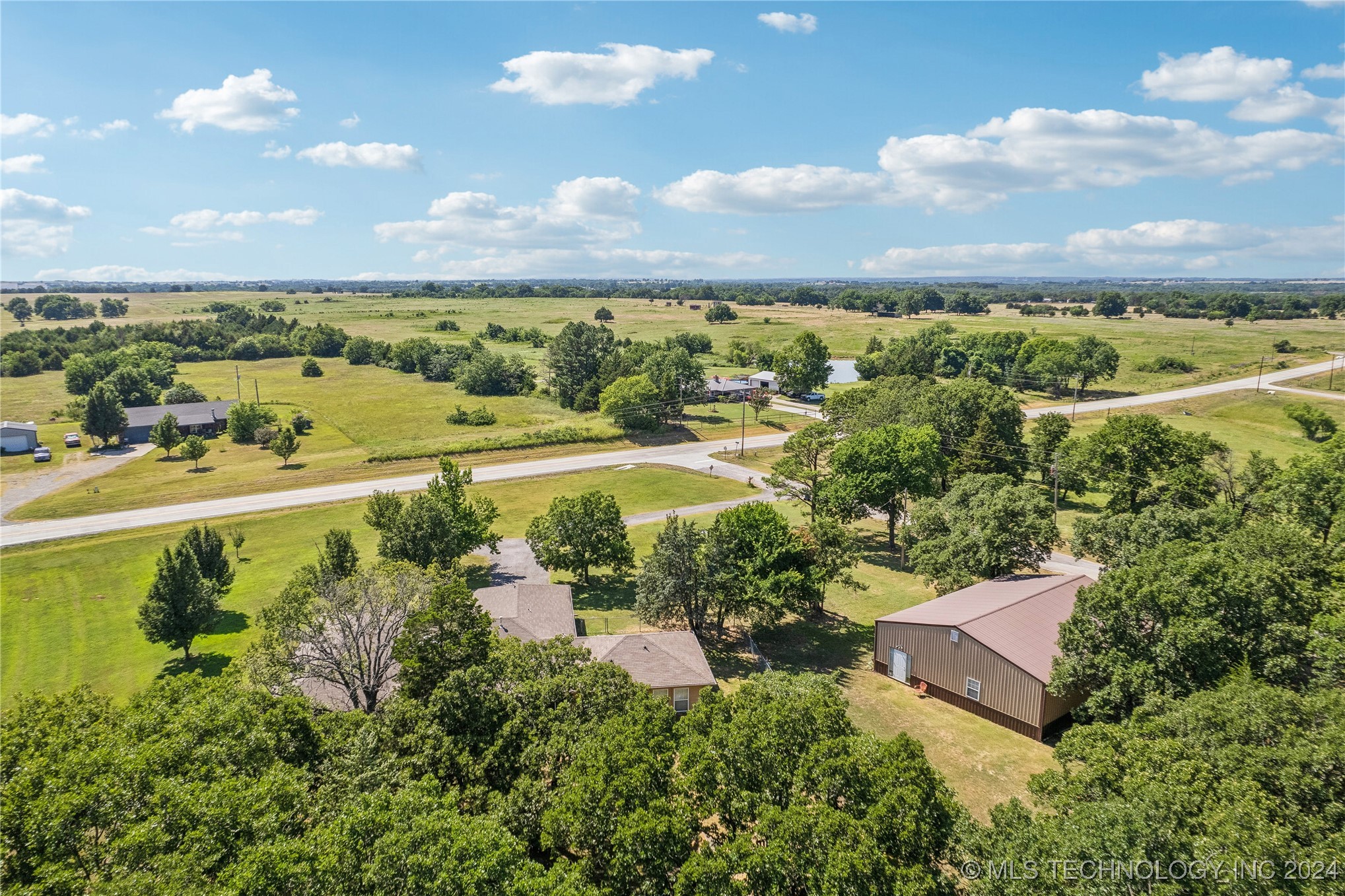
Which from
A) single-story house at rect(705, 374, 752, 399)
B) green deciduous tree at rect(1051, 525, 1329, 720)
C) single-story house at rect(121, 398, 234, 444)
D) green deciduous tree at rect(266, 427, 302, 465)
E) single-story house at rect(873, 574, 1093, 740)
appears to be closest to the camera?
green deciduous tree at rect(1051, 525, 1329, 720)

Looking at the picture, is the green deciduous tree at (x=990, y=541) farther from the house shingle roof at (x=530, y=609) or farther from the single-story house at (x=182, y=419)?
the single-story house at (x=182, y=419)

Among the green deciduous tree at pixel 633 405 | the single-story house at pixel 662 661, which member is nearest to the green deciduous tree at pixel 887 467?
the single-story house at pixel 662 661

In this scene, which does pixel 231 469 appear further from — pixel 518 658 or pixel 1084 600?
pixel 1084 600

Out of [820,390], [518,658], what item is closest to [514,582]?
[518,658]

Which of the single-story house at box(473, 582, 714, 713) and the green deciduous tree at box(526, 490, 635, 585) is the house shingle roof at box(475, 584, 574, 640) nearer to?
the single-story house at box(473, 582, 714, 713)

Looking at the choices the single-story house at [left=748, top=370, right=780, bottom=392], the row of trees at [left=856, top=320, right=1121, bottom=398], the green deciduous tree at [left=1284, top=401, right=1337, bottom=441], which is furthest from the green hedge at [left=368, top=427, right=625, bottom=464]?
the green deciduous tree at [left=1284, top=401, right=1337, bottom=441]

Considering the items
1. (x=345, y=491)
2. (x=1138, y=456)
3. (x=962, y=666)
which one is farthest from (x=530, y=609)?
(x=1138, y=456)
